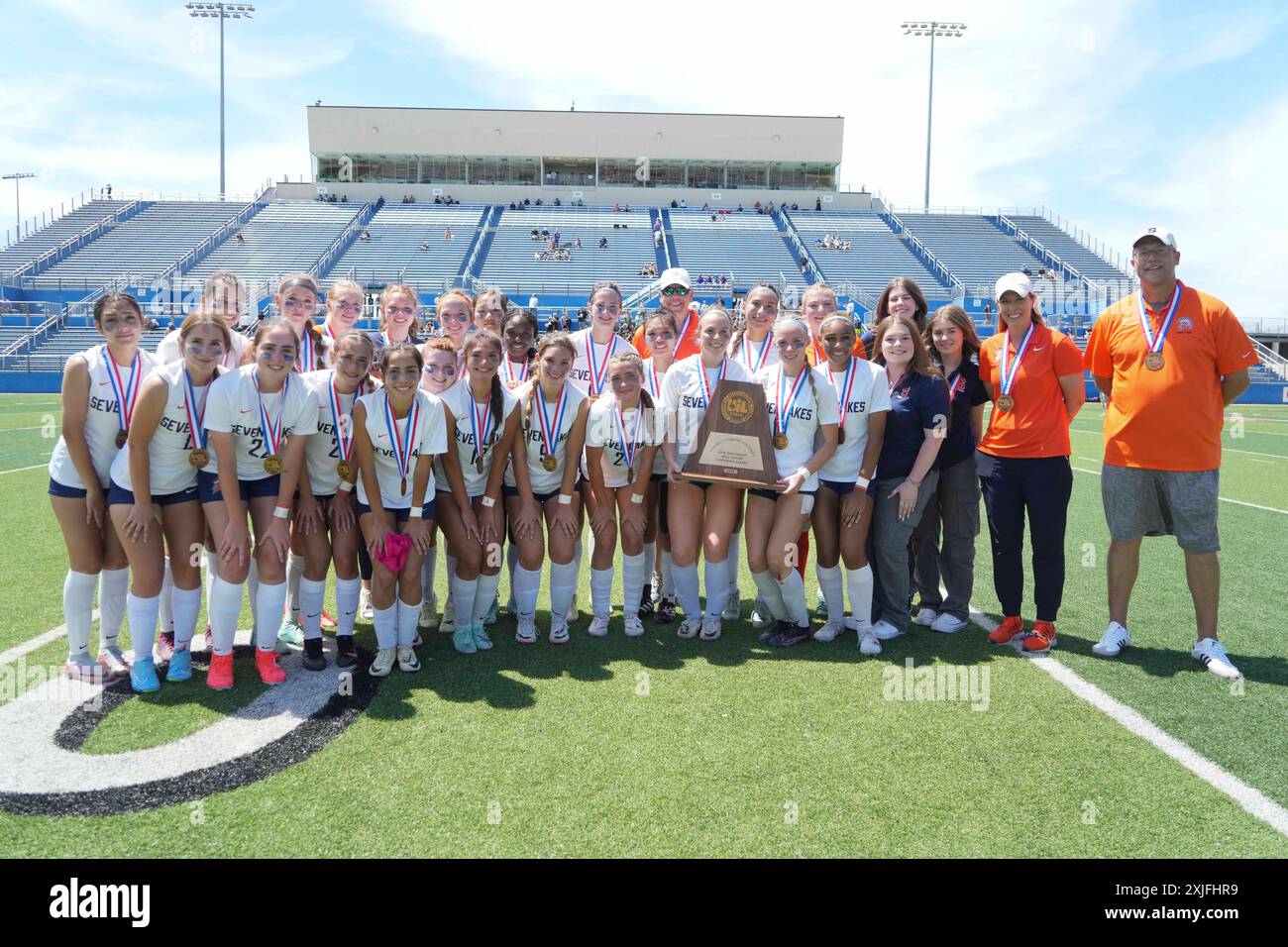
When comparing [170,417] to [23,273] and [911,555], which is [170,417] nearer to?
[911,555]

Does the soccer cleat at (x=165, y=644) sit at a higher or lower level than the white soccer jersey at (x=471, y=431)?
lower

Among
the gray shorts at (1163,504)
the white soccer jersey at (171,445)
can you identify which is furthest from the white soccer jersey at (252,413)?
the gray shorts at (1163,504)

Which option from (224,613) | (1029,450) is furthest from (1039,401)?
(224,613)

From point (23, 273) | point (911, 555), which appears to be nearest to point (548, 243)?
point (23, 273)

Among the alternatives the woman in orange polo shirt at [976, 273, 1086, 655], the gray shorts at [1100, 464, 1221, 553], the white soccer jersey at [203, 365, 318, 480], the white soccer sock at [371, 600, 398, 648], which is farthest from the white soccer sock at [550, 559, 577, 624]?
the gray shorts at [1100, 464, 1221, 553]

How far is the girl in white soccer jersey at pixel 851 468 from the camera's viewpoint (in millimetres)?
4570

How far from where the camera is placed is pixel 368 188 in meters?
51.0

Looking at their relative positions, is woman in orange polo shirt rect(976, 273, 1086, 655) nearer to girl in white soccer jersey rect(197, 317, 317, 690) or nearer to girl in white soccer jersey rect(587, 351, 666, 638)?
girl in white soccer jersey rect(587, 351, 666, 638)

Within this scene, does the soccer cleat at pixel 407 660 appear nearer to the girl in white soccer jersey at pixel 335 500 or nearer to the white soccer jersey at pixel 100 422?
the girl in white soccer jersey at pixel 335 500

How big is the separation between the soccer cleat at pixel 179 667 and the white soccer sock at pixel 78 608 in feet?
1.48

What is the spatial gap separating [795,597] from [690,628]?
2.18 feet

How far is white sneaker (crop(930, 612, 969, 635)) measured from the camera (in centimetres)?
495

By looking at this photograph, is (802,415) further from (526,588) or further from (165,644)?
(165,644)

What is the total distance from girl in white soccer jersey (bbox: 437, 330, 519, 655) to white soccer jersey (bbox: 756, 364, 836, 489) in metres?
1.54
